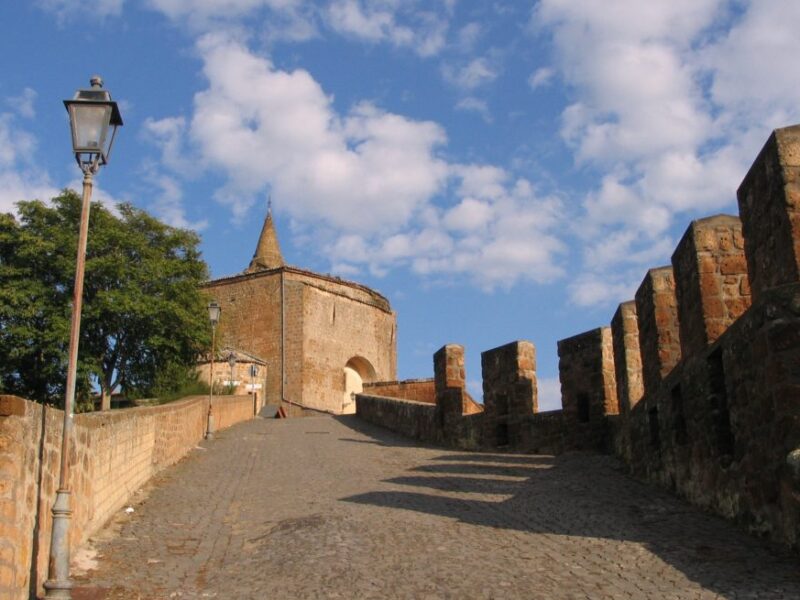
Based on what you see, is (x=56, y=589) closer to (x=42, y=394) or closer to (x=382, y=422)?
(x=382, y=422)

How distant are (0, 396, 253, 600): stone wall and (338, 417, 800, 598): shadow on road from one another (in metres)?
3.13

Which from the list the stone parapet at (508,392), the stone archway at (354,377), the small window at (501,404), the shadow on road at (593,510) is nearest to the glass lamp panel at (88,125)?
the shadow on road at (593,510)

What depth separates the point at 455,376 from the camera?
63.4 feet

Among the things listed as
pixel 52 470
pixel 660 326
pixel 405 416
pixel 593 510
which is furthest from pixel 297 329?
pixel 52 470

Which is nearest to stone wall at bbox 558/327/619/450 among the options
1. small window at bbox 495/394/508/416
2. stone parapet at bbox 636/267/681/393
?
small window at bbox 495/394/508/416

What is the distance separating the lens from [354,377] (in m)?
51.3

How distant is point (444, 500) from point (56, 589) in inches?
210

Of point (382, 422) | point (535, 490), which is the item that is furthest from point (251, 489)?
point (382, 422)

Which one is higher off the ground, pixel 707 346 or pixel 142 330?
A: pixel 142 330

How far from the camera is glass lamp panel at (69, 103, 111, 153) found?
24.2 feet

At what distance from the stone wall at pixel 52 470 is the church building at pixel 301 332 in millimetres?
31005

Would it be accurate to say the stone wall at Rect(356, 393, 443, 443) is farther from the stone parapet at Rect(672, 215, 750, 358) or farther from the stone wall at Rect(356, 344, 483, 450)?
the stone parapet at Rect(672, 215, 750, 358)

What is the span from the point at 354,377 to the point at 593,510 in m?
42.4

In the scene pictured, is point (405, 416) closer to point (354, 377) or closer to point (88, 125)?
point (88, 125)
